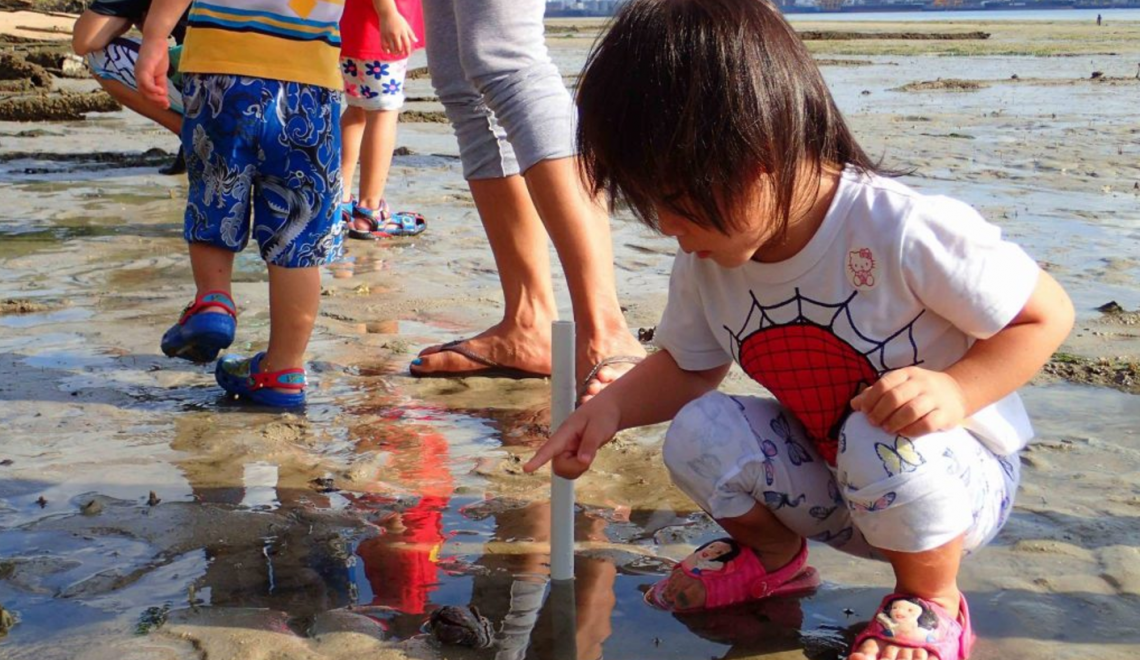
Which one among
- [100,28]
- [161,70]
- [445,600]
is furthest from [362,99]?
[445,600]

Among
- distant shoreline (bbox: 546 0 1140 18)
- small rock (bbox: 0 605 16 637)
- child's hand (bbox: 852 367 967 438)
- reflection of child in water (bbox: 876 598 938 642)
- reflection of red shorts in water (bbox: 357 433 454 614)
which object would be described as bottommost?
distant shoreline (bbox: 546 0 1140 18)

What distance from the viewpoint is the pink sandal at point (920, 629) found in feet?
6.29

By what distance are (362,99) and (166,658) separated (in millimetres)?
3903

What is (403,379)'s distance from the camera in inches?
139

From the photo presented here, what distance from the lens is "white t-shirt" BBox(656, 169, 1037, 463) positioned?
1.94 m

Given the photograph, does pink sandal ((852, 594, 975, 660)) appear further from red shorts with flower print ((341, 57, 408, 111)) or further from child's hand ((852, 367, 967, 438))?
red shorts with flower print ((341, 57, 408, 111))

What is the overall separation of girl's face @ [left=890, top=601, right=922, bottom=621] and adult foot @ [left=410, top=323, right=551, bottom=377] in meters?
1.68

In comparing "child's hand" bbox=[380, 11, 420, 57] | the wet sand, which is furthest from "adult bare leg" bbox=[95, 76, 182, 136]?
"child's hand" bbox=[380, 11, 420, 57]

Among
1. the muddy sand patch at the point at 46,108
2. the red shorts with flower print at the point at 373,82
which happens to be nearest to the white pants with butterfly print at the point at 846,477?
the red shorts with flower print at the point at 373,82

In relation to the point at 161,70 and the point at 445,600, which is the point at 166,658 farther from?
the point at 161,70

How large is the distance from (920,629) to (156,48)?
2.39 metres

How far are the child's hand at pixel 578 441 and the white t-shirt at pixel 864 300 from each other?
0.23 metres

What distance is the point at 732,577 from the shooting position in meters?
2.14

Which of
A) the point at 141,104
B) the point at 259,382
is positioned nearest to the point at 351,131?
the point at 141,104
